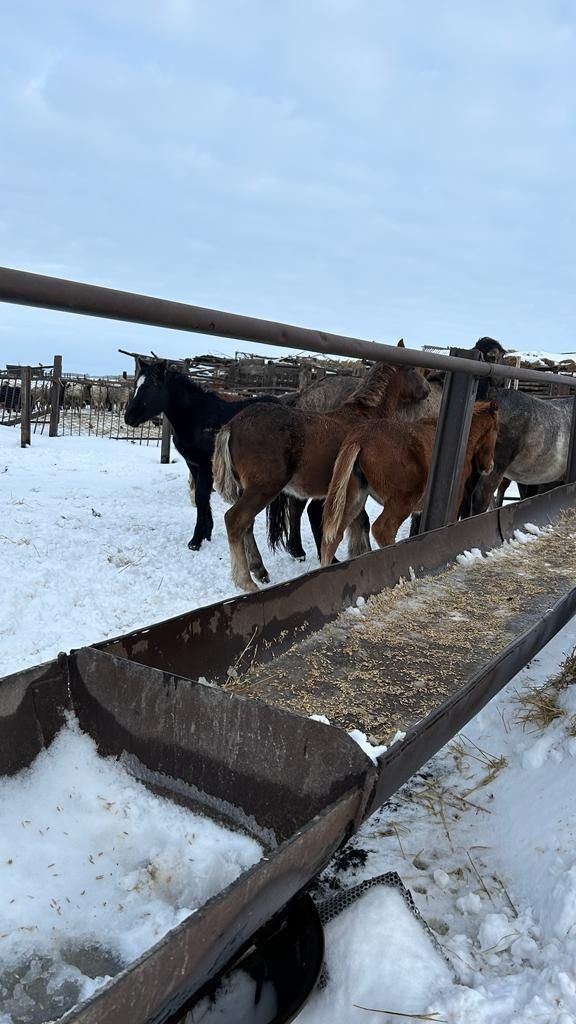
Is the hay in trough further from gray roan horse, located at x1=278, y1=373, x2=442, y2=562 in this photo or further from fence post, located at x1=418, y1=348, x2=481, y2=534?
gray roan horse, located at x1=278, y1=373, x2=442, y2=562

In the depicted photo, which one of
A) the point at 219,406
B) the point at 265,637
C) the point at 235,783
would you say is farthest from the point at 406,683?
the point at 219,406

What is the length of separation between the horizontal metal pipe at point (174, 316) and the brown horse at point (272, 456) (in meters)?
1.74

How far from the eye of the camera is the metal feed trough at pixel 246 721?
3.54 feet

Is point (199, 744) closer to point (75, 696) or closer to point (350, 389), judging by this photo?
point (75, 696)

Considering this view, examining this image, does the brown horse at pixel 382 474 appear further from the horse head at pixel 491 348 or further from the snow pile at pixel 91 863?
the horse head at pixel 491 348

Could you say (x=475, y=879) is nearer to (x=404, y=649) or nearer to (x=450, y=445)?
(x=404, y=649)

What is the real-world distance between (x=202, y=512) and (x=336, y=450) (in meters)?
2.55

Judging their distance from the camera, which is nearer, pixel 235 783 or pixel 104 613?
pixel 235 783

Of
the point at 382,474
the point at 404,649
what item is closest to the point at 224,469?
the point at 382,474

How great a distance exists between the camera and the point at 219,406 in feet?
26.3

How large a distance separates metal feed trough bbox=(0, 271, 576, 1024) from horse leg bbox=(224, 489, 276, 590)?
253 centimetres

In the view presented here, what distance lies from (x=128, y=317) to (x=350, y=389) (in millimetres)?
6606

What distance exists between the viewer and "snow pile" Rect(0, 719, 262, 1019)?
1.37m

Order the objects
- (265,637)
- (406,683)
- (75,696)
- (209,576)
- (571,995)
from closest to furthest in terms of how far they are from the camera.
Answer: (571,995) → (75,696) → (406,683) → (265,637) → (209,576)
